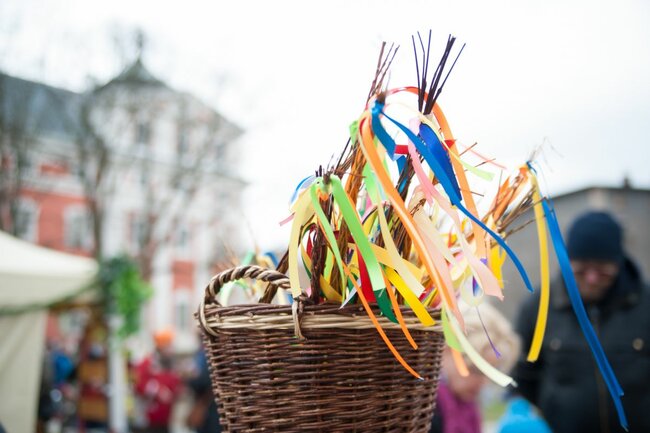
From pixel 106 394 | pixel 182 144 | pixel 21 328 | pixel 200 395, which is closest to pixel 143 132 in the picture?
pixel 182 144

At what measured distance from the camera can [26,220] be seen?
15.5 meters

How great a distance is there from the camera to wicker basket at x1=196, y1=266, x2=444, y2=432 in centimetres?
85

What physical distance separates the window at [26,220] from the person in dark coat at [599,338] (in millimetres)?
13031

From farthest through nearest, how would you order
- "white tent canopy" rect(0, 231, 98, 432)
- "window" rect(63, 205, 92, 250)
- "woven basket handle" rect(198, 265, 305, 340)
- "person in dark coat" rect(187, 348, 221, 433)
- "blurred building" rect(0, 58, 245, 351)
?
"window" rect(63, 205, 92, 250) → "blurred building" rect(0, 58, 245, 351) → "white tent canopy" rect(0, 231, 98, 432) → "person in dark coat" rect(187, 348, 221, 433) → "woven basket handle" rect(198, 265, 305, 340)

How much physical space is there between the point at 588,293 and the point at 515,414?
2.69 feet

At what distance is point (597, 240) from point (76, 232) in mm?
21862

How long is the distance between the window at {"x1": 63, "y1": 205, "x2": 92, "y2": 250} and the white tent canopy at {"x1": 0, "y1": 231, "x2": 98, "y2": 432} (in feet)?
54.8

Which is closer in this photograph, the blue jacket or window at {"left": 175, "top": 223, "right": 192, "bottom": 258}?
the blue jacket

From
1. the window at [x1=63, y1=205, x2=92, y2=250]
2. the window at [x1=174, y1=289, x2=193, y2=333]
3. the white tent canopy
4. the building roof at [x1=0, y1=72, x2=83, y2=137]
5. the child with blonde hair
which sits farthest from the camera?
the window at [x1=174, y1=289, x2=193, y2=333]

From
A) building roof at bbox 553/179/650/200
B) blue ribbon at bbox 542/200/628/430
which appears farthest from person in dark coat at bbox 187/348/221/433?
building roof at bbox 553/179/650/200

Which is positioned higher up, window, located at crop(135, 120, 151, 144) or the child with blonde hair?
window, located at crop(135, 120, 151, 144)

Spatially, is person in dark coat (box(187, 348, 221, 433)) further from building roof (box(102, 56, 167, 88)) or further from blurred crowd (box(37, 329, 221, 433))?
building roof (box(102, 56, 167, 88))

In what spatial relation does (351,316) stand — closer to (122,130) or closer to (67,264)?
(67,264)

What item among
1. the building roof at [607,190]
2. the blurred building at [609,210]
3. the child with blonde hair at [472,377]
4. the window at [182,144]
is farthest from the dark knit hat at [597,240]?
the window at [182,144]
